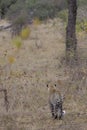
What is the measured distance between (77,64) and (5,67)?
81.0 inches

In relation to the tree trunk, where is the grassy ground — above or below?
below

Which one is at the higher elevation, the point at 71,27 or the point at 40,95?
the point at 71,27

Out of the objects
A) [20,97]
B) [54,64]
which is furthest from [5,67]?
[20,97]

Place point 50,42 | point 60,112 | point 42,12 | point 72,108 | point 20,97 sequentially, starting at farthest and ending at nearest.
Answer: point 42,12
point 50,42
point 20,97
point 72,108
point 60,112

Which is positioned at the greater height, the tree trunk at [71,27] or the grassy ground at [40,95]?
the tree trunk at [71,27]

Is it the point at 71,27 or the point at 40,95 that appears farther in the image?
the point at 71,27

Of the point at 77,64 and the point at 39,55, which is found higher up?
the point at 77,64

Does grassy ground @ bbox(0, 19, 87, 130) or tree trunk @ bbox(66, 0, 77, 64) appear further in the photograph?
tree trunk @ bbox(66, 0, 77, 64)

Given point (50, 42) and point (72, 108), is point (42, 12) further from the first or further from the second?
point (72, 108)

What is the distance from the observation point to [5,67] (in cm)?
1097

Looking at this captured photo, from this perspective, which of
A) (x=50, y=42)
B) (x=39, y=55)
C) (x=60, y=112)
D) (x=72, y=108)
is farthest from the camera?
(x=50, y=42)

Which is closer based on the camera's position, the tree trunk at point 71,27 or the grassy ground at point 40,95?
the grassy ground at point 40,95

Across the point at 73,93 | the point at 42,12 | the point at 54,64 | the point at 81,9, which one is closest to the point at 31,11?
the point at 42,12

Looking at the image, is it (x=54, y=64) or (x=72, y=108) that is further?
(x=54, y=64)
